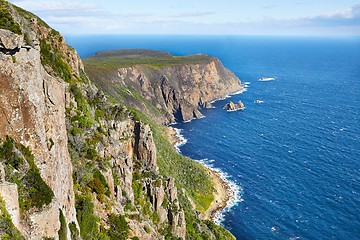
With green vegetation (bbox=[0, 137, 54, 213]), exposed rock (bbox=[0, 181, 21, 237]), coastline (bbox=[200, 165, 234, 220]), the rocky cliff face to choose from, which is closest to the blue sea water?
coastline (bbox=[200, 165, 234, 220])

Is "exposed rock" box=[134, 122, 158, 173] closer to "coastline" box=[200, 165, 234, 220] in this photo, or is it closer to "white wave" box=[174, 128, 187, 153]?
"coastline" box=[200, 165, 234, 220]

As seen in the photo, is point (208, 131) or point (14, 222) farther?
point (208, 131)

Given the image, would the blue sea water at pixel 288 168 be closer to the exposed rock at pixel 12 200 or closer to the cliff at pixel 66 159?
the cliff at pixel 66 159

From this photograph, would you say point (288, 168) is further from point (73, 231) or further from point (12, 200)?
point (12, 200)

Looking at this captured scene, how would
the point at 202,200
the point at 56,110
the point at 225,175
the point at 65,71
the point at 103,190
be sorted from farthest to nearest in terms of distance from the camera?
the point at 225,175 < the point at 202,200 < the point at 65,71 < the point at 103,190 < the point at 56,110

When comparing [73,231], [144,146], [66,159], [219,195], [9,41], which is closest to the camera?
[9,41]

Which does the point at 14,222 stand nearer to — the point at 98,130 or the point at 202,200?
the point at 98,130

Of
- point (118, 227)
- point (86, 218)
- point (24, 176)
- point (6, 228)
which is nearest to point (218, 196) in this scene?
point (118, 227)

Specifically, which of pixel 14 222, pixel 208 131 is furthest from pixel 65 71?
pixel 208 131
